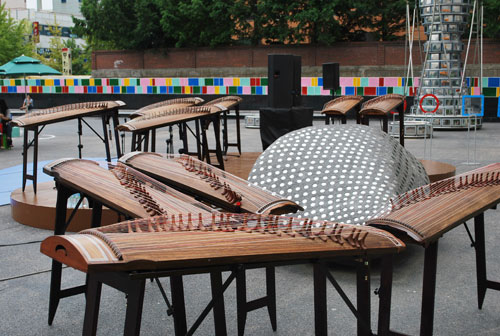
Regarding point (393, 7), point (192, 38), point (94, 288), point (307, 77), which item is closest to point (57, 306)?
point (94, 288)

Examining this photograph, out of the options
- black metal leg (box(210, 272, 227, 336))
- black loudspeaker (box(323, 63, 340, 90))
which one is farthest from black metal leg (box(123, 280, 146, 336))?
black loudspeaker (box(323, 63, 340, 90))

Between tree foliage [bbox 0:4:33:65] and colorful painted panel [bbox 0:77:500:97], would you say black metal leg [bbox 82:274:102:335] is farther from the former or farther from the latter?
tree foliage [bbox 0:4:33:65]

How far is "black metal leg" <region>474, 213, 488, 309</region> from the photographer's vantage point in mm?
3545

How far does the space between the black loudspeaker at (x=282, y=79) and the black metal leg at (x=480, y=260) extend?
19.5 ft

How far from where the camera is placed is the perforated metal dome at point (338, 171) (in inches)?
171

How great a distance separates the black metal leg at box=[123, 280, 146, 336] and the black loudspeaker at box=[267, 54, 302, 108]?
757 centimetres

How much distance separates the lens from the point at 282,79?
929 cm

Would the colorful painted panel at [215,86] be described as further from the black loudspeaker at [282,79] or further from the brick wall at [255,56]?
the black loudspeaker at [282,79]

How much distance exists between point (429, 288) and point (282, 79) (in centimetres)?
682

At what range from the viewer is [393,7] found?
2233 centimetres

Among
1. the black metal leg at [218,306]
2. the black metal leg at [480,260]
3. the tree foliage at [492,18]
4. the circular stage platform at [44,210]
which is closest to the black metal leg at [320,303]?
the black metal leg at [218,306]

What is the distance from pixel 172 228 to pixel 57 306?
180 centimetres

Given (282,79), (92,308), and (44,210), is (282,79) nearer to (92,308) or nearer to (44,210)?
(44,210)

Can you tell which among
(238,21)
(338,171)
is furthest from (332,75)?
(238,21)
